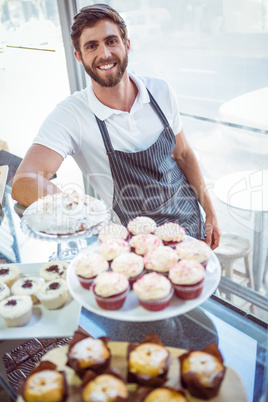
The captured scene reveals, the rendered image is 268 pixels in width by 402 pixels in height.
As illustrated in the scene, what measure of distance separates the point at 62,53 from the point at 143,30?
985 millimetres

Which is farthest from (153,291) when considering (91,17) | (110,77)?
(91,17)

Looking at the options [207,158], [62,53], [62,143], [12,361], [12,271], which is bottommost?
[207,158]

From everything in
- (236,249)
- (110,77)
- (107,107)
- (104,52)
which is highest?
(104,52)

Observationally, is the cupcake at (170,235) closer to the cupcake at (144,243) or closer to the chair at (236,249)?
the cupcake at (144,243)

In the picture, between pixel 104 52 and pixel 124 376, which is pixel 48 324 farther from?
pixel 104 52

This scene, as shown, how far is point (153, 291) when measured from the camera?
1.08 m

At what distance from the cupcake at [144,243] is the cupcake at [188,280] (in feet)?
0.53

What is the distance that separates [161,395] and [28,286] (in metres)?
0.61

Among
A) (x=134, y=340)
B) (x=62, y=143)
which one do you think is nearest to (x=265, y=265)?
(x=62, y=143)

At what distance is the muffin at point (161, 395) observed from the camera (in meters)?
0.88

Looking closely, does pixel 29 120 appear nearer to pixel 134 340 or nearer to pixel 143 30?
pixel 143 30

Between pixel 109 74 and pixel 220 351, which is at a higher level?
pixel 109 74

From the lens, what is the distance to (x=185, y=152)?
248cm

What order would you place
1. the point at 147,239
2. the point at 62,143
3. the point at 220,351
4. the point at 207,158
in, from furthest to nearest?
1. the point at 207,158
2. the point at 62,143
3. the point at 147,239
4. the point at 220,351
